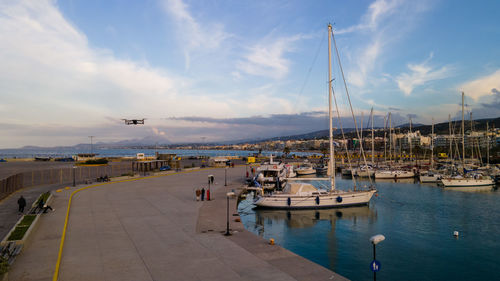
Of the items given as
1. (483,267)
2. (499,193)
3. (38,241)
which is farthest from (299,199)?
(499,193)

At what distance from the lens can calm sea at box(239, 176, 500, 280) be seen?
1568 cm

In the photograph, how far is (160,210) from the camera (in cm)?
2303

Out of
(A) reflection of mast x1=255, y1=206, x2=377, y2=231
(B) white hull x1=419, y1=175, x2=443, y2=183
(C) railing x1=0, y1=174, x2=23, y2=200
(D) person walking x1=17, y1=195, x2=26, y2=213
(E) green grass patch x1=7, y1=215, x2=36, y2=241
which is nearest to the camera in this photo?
(E) green grass patch x1=7, y1=215, x2=36, y2=241

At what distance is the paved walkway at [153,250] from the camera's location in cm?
1142

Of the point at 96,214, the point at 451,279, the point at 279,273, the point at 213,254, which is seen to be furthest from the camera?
the point at 96,214

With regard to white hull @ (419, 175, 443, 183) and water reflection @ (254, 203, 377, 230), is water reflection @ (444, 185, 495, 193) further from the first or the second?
water reflection @ (254, 203, 377, 230)

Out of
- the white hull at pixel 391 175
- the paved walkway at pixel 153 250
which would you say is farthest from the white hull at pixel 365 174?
the paved walkway at pixel 153 250

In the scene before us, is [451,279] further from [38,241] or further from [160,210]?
[38,241]

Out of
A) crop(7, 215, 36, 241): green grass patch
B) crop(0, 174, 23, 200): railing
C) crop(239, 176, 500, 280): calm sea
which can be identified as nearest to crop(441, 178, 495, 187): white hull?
crop(239, 176, 500, 280): calm sea

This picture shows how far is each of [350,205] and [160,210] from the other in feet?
59.6

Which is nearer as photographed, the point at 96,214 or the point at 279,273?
the point at 279,273

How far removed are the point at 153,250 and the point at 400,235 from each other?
17.3m

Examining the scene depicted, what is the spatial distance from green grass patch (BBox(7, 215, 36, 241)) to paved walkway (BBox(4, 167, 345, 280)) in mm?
633

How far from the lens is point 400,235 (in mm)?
21719
